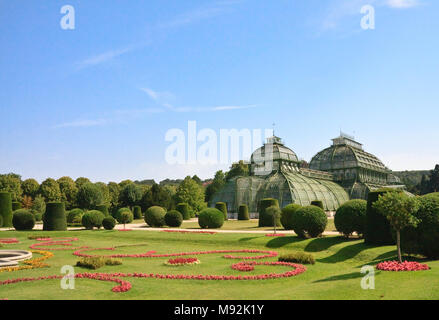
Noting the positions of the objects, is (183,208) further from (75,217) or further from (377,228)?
(377,228)

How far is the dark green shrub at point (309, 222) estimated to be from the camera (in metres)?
22.3

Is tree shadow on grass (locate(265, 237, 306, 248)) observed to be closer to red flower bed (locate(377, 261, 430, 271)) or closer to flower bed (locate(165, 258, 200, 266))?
flower bed (locate(165, 258, 200, 266))

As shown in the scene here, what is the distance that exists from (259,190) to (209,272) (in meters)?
39.3

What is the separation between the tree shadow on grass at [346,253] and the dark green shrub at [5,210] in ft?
125

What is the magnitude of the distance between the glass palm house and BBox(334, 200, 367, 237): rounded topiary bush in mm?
27497

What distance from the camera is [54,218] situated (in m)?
36.0

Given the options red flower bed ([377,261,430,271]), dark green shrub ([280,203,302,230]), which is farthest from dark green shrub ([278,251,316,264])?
dark green shrub ([280,203,302,230])

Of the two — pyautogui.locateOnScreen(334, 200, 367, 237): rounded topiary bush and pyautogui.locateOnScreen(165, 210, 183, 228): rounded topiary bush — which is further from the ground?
pyautogui.locateOnScreen(334, 200, 367, 237): rounded topiary bush

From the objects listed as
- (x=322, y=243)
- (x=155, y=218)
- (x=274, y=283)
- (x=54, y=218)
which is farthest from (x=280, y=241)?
(x=54, y=218)

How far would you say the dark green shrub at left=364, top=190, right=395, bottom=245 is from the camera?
17844 mm

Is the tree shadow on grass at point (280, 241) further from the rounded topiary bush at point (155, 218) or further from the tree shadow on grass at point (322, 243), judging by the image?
the rounded topiary bush at point (155, 218)

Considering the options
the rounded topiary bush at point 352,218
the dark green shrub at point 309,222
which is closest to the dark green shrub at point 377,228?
the rounded topiary bush at point 352,218

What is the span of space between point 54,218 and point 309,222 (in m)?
26.9
